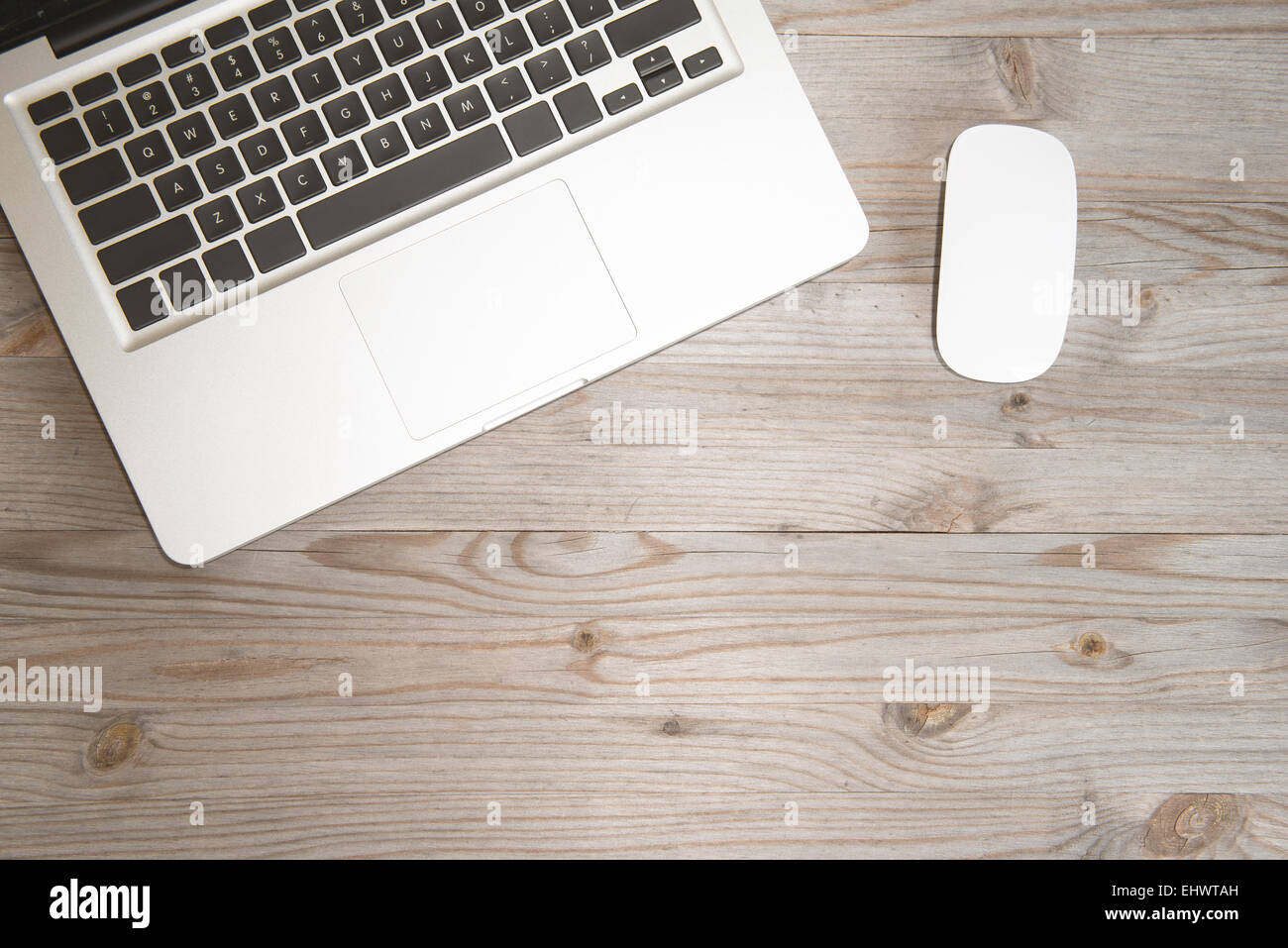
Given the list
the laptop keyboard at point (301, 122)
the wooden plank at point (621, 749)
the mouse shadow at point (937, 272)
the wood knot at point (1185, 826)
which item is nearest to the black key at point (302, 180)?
the laptop keyboard at point (301, 122)

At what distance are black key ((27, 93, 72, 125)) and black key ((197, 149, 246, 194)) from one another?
10 centimetres

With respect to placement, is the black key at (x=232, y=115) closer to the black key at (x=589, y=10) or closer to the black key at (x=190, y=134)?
the black key at (x=190, y=134)

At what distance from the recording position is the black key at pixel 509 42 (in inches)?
22.8

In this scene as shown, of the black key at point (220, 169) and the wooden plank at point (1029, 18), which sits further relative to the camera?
the wooden plank at point (1029, 18)

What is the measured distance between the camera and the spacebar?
574mm

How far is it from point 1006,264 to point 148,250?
2.05 feet

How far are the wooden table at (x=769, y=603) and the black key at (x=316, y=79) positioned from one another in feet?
0.88

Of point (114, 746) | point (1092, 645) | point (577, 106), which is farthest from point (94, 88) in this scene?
point (1092, 645)

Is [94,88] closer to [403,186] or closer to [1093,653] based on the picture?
[403,186]

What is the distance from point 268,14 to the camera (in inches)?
22.8

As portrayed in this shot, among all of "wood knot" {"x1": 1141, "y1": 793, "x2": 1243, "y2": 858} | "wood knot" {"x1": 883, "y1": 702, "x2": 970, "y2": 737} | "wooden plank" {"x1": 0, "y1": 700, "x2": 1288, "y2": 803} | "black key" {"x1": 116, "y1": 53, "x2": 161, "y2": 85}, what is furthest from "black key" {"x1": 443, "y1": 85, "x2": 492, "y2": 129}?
"wood knot" {"x1": 1141, "y1": 793, "x2": 1243, "y2": 858}

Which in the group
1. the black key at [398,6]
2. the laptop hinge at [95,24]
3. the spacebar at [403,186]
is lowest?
the spacebar at [403,186]

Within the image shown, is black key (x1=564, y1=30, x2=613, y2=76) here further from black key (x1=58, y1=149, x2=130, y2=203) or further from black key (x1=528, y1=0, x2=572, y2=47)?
black key (x1=58, y1=149, x2=130, y2=203)
